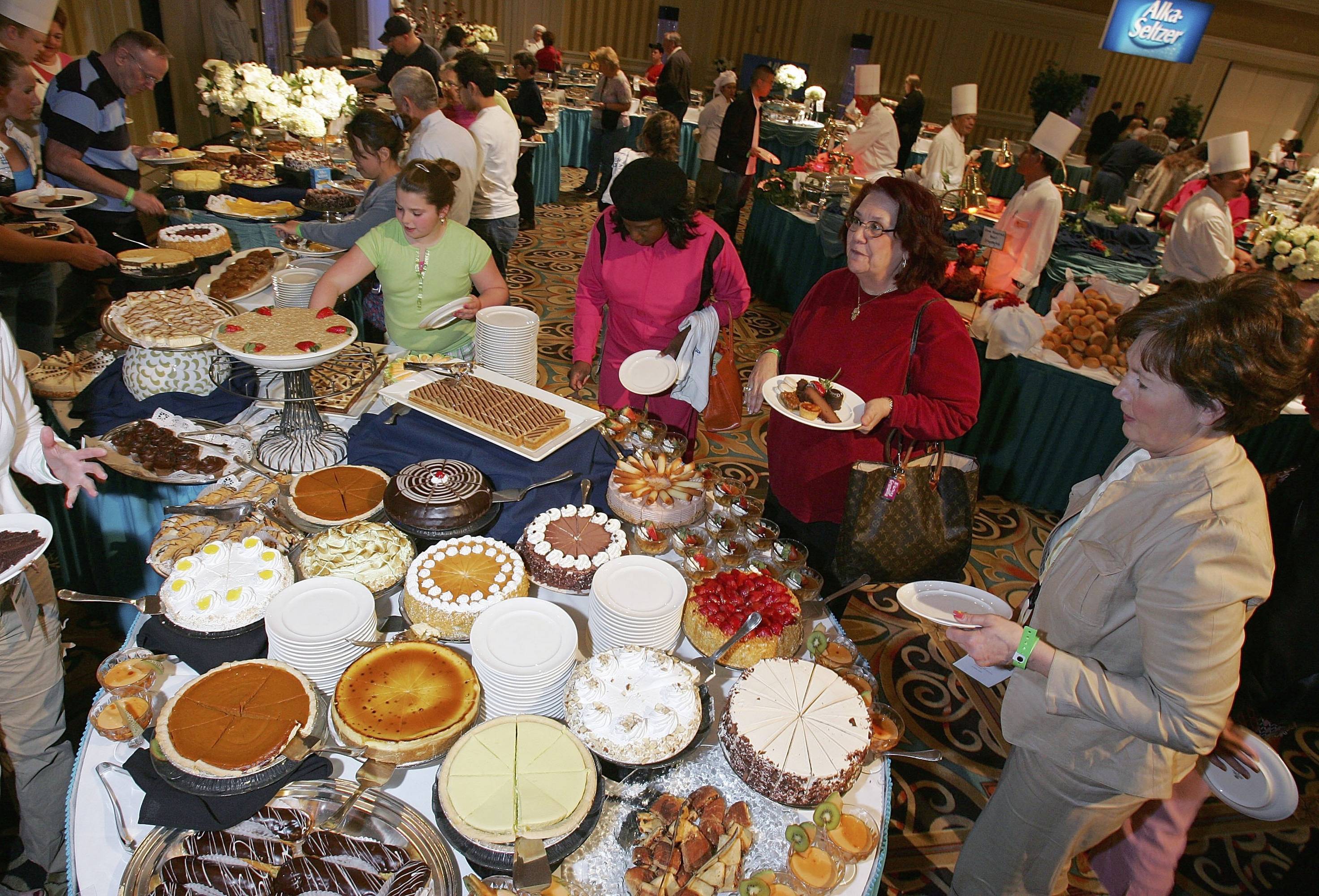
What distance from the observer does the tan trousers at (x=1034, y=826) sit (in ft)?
5.39

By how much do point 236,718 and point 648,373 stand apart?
1.82m

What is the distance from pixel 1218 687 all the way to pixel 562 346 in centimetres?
509

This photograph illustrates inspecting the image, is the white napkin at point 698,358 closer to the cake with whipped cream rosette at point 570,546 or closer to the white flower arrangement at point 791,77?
the cake with whipped cream rosette at point 570,546

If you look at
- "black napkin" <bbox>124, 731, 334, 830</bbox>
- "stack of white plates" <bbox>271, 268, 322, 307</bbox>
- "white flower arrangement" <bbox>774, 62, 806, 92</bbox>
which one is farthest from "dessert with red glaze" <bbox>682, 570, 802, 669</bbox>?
"white flower arrangement" <bbox>774, 62, 806, 92</bbox>

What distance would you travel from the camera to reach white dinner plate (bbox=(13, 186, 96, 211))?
3768mm

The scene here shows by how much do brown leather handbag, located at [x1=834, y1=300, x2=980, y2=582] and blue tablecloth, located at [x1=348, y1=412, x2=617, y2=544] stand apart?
82 cm

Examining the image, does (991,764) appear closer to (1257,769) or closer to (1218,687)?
(1257,769)

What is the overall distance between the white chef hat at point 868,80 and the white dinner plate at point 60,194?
8724mm

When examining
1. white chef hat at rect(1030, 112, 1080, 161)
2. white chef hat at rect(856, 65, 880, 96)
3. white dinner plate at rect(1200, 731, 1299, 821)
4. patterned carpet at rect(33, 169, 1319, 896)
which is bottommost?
patterned carpet at rect(33, 169, 1319, 896)

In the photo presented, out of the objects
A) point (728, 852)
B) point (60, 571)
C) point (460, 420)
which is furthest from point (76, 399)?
point (728, 852)

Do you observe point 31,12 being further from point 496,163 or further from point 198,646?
point 198,646

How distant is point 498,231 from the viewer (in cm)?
561

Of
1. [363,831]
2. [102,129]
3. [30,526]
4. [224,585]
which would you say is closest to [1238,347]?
[363,831]

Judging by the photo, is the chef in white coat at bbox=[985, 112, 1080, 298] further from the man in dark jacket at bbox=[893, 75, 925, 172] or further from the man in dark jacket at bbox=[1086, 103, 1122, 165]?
the man in dark jacket at bbox=[1086, 103, 1122, 165]
